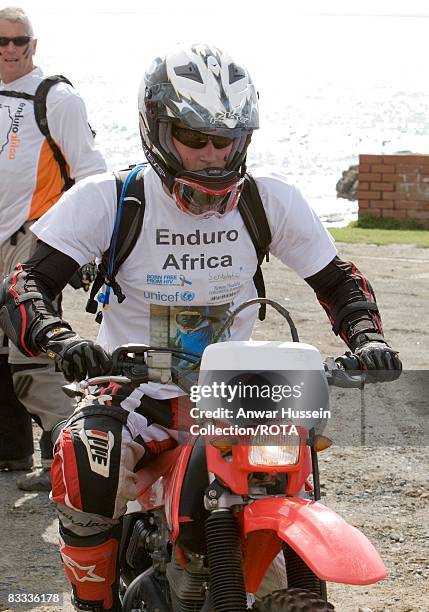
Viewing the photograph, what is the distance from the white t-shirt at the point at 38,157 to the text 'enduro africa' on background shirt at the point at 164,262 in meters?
2.57

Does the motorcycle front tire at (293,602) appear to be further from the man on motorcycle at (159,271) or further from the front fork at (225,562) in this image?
the man on motorcycle at (159,271)

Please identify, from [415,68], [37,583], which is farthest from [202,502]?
[415,68]

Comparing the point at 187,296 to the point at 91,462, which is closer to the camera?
the point at 91,462

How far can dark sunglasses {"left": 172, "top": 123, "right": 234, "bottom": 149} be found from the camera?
371cm

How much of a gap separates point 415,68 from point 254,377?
25983 millimetres

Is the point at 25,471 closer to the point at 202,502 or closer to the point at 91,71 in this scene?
the point at 202,502

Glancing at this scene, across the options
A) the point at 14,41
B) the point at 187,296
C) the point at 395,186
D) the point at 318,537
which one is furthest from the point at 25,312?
the point at 395,186

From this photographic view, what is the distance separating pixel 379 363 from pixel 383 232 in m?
12.3

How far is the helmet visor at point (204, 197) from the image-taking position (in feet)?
12.0

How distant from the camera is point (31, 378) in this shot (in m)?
6.32

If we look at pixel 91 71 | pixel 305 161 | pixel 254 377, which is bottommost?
pixel 305 161

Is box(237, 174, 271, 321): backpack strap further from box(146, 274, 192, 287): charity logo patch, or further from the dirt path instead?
the dirt path

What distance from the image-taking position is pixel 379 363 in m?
3.44

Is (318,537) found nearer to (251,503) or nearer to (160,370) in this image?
(251,503)
